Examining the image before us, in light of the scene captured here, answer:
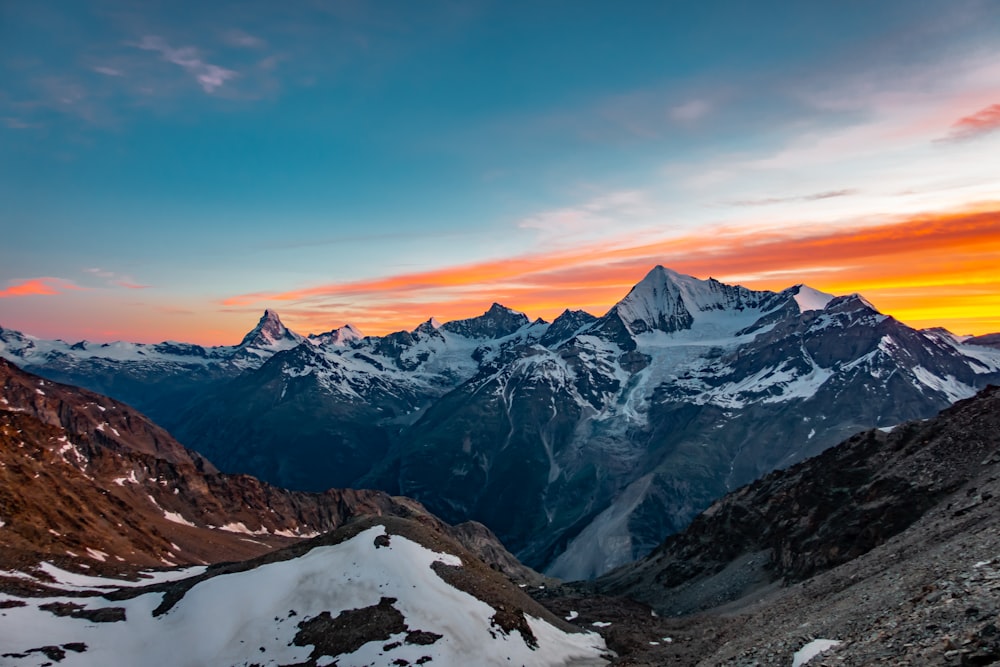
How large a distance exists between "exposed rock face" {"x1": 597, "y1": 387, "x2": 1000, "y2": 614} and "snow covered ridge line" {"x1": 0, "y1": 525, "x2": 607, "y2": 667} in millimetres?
51141

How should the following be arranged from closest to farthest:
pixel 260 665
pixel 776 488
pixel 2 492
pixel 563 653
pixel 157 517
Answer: pixel 260 665
pixel 563 653
pixel 2 492
pixel 776 488
pixel 157 517

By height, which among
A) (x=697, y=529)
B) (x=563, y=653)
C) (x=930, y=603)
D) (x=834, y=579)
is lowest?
(x=697, y=529)

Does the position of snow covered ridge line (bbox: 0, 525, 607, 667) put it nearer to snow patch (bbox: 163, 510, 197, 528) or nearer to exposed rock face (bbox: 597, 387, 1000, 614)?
exposed rock face (bbox: 597, 387, 1000, 614)

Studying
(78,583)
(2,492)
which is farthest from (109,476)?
(78,583)

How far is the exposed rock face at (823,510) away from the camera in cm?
9688

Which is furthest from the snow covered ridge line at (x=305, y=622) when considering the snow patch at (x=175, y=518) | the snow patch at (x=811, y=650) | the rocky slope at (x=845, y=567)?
the snow patch at (x=175, y=518)

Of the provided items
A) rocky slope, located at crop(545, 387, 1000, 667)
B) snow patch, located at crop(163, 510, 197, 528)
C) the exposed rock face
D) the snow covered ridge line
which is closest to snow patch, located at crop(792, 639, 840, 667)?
rocky slope, located at crop(545, 387, 1000, 667)

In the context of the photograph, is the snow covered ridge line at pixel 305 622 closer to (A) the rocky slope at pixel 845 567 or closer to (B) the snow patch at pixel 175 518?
(A) the rocky slope at pixel 845 567

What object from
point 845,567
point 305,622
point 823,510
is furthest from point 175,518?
point 845,567

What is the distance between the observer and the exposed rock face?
96.9m

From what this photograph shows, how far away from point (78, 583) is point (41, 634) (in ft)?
81.3

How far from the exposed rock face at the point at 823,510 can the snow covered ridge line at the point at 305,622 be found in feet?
168

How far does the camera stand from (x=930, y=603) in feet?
101

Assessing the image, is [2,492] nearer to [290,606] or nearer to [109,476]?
[290,606]
